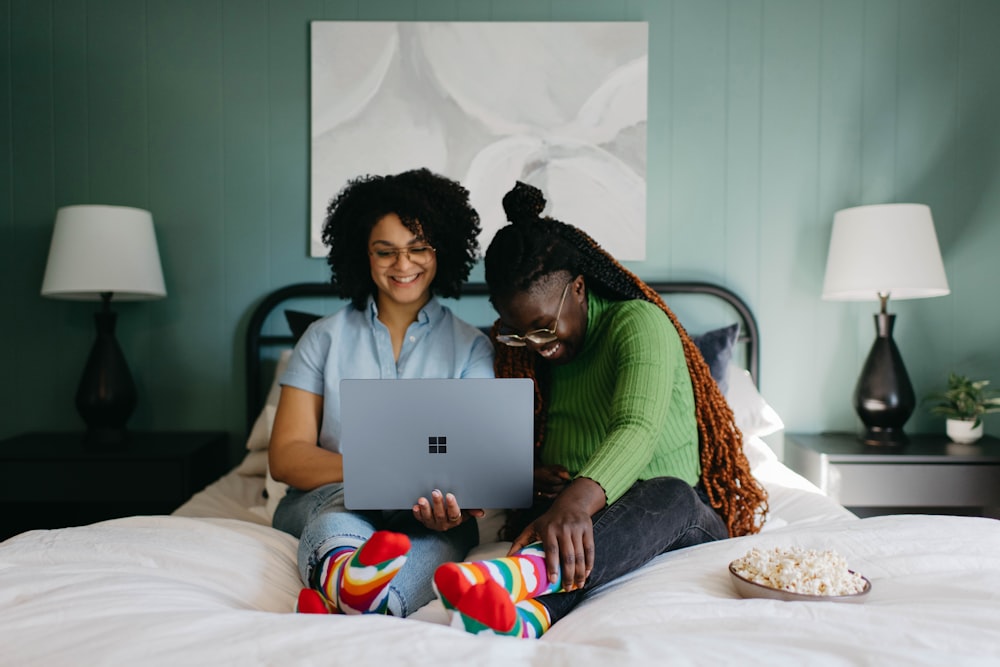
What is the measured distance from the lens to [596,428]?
136 cm

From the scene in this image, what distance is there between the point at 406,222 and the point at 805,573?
1.04 metres

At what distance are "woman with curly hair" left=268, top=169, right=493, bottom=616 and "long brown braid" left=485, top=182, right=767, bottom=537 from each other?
18cm

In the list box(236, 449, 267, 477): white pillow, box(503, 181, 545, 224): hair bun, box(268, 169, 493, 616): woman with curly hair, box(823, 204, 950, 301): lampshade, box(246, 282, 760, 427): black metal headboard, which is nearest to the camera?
box(268, 169, 493, 616): woman with curly hair

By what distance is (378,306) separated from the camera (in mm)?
1598

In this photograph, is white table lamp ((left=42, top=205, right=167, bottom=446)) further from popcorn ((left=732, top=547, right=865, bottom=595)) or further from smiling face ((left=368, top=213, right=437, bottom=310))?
popcorn ((left=732, top=547, right=865, bottom=595))

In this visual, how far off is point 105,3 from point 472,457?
2.36 meters

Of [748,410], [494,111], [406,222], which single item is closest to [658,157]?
[494,111]

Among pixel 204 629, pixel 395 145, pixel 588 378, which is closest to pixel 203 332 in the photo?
pixel 395 145

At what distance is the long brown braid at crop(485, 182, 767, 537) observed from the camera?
1.36 m

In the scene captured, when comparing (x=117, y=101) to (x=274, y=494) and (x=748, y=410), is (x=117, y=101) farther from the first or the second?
(x=748, y=410)

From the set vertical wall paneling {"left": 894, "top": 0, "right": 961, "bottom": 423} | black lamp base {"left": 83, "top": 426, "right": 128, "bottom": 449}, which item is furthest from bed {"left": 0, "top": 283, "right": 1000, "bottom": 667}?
vertical wall paneling {"left": 894, "top": 0, "right": 961, "bottom": 423}

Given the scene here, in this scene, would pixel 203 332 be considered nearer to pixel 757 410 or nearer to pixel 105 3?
pixel 105 3

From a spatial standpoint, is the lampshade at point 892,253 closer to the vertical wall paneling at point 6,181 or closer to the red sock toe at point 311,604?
the red sock toe at point 311,604

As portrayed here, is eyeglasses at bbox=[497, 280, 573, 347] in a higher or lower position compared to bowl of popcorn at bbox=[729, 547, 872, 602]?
higher
